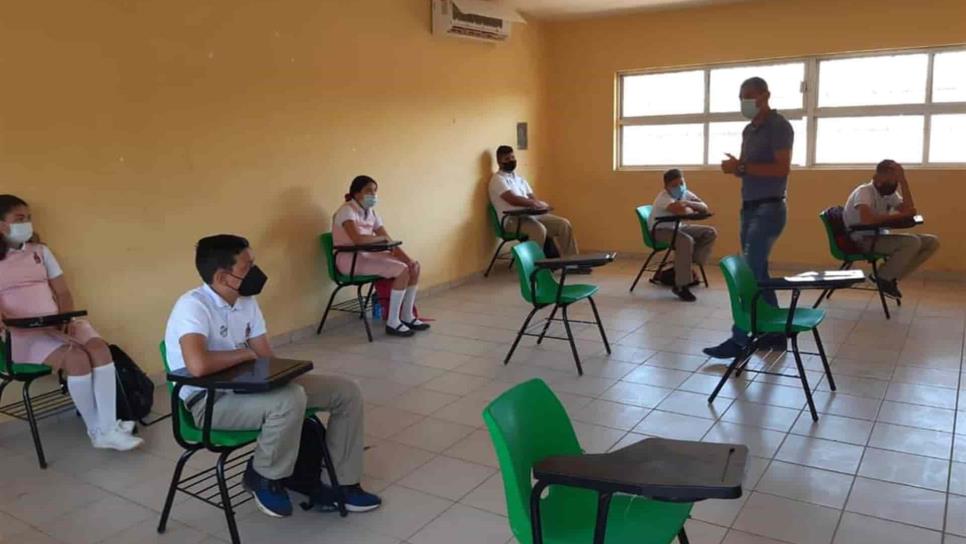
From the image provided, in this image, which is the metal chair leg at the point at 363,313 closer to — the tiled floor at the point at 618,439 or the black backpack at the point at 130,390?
the tiled floor at the point at 618,439

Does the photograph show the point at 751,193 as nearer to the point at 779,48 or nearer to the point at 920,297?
the point at 920,297

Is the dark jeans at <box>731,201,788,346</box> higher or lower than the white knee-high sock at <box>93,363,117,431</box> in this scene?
higher

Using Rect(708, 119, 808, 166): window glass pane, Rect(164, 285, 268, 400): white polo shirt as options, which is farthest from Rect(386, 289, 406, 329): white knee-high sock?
Rect(708, 119, 808, 166): window glass pane

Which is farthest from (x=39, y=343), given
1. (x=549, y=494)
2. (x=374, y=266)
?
(x=549, y=494)

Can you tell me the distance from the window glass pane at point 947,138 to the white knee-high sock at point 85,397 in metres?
6.91

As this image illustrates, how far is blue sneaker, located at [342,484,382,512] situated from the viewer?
2.64 meters

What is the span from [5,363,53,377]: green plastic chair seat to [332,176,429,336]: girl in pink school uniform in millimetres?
2122

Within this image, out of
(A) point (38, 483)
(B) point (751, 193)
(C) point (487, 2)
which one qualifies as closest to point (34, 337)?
(A) point (38, 483)

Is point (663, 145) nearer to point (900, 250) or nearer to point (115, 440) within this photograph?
point (900, 250)

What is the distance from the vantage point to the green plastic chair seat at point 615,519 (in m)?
1.64

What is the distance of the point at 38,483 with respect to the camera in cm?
295

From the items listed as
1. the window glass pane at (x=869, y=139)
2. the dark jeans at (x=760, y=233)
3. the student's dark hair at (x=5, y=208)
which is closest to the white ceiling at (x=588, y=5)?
the window glass pane at (x=869, y=139)

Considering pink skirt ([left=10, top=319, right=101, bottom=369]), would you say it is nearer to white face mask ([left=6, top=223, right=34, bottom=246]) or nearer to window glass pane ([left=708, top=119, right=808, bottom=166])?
white face mask ([left=6, top=223, right=34, bottom=246])

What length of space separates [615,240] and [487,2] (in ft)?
9.65
